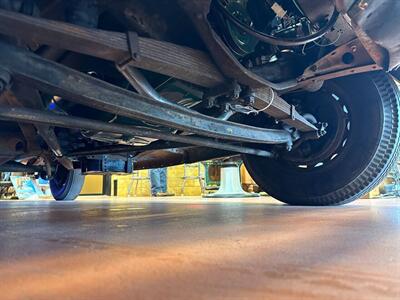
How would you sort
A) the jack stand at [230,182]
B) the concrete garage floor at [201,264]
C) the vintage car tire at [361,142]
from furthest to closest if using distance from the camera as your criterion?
the jack stand at [230,182]
the vintage car tire at [361,142]
the concrete garage floor at [201,264]

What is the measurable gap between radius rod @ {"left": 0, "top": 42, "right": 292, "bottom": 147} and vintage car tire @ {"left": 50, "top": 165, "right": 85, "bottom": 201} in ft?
7.70

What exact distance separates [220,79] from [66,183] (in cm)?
265

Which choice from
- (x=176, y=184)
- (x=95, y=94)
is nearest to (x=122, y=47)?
(x=95, y=94)

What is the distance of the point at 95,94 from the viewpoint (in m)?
0.90

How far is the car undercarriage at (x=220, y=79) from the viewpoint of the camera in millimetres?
860

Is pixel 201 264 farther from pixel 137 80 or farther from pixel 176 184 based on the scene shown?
pixel 176 184

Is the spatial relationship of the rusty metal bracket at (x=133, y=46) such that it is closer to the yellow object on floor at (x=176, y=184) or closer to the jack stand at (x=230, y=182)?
the jack stand at (x=230, y=182)

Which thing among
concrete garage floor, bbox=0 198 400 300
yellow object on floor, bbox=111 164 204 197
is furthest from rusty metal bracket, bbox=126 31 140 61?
yellow object on floor, bbox=111 164 204 197

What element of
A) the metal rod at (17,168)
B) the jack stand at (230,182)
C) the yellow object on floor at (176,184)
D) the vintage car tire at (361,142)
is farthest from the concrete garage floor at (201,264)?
the yellow object on floor at (176,184)

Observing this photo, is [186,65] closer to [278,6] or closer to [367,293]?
[278,6]

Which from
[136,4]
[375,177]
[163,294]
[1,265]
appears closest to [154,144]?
[136,4]

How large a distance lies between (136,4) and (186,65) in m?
0.21

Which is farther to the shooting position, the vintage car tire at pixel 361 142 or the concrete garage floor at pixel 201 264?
the vintage car tire at pixel 361 142

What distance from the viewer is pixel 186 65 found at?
999mm
